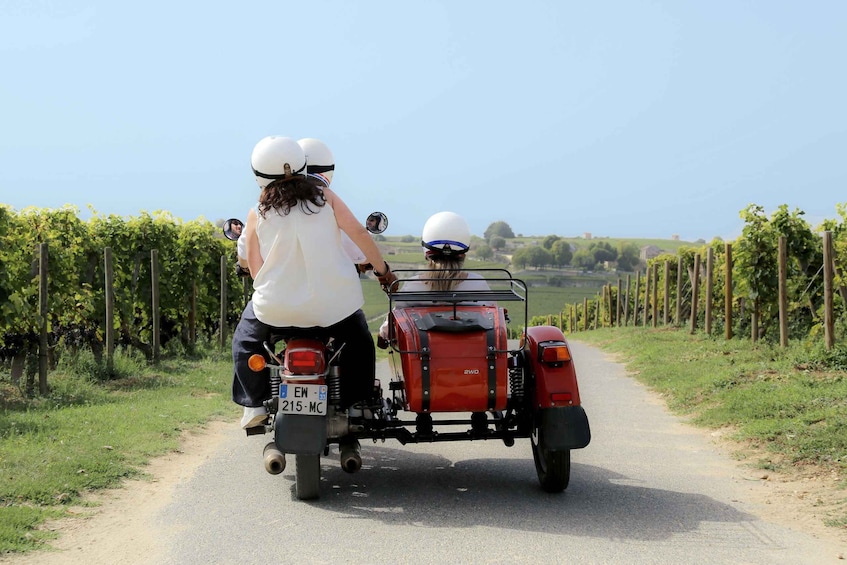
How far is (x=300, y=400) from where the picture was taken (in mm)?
6238

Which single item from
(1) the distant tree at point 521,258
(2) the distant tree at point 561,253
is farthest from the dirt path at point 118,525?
(2) the distant tree at point 561,253

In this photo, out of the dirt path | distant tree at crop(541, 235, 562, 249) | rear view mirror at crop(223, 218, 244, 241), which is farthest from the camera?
distant tree at crop(541, 235, 562, 249)

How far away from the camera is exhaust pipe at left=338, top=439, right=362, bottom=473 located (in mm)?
6414

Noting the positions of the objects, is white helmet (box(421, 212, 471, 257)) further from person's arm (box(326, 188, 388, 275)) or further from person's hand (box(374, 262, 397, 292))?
person's arm (box(326, 188, 388, 275))

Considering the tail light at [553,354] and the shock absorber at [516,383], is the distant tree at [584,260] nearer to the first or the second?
the shock absorber at [516,383]

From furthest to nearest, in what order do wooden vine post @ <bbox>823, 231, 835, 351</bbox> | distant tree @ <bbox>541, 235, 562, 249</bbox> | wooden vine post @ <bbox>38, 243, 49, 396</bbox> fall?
distant tree @ <bbox>541, 235, 562, 249</bbox>
wooden vine post @ <bbox>823, 231, 835, 351</bbox>
wooden vine post @ <bbox>38, 243, 49, 396</bbox>

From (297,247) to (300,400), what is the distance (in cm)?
94

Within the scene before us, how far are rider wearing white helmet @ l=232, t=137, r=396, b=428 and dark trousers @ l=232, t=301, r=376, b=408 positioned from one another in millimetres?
55

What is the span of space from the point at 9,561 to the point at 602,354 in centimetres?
1830

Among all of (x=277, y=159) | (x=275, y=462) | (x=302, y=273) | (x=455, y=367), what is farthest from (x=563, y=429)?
(x=277, y=159)

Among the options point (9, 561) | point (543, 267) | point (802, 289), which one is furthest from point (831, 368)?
point (543, 267)

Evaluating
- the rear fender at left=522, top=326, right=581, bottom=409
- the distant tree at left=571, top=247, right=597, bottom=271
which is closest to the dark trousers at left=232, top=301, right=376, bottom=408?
the rear fender at left=522, top=326, right=581, bottom=409

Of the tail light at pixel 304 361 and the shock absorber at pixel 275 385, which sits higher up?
the tail light at pixel 304 361

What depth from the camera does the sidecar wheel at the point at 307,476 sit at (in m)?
6.42
